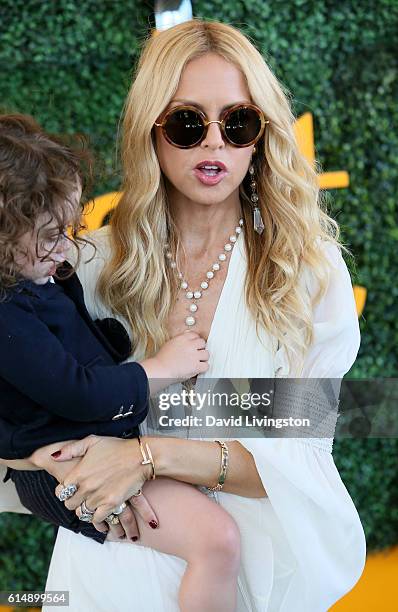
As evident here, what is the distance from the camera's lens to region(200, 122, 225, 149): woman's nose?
2.40 m

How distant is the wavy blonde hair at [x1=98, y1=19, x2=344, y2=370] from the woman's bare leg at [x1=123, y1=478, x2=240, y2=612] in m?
0.47

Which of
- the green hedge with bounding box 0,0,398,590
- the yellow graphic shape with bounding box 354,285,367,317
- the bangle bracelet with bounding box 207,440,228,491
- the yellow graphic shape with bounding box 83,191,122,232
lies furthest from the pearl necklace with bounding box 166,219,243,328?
the yellow graphic shape with bounding box 354,285,367,317

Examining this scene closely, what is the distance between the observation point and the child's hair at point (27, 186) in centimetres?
198

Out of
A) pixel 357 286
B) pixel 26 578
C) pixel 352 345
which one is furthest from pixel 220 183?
pixel 26 578

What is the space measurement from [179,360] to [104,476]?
1.24 ft

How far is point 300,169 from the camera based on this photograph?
263 cm

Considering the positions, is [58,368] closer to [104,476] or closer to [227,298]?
[104,476]

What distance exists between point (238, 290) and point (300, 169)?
0.42m

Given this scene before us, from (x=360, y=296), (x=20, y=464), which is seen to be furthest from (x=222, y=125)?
(x=360, y=296)

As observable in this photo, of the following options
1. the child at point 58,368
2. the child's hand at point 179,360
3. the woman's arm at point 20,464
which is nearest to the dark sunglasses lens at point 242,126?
the child at point 58,368

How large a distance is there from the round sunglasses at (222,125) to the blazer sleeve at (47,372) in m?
0.70

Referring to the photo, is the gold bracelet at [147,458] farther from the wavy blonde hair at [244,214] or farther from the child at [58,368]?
the wavy blonde hair at [244,214]

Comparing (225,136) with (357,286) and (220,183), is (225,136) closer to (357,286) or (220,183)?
(220,183)

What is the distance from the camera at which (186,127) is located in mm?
2426
